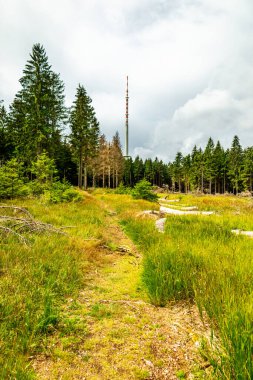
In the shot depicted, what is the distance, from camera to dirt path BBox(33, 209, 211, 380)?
2369 millimetres

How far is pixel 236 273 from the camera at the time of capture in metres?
3.57

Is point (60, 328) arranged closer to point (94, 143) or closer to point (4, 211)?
point (4, 211)

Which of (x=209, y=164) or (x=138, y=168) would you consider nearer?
(x=209, y=164)

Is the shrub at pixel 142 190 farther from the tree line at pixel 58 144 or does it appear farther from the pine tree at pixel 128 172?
the pine tree at pixel 128 172

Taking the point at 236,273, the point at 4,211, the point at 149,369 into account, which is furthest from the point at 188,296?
the point at 4,211

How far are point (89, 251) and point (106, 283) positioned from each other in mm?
1646

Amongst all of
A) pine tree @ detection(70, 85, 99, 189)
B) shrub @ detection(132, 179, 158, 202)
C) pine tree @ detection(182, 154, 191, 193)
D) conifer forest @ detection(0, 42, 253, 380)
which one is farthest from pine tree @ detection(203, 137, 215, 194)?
conifer forest @ detection(0, 42, 253, 380)

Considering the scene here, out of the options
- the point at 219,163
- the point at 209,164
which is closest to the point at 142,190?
the point at 209,164

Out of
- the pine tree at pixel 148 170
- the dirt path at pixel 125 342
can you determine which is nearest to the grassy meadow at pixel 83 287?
the dirt path at pixel 125 342

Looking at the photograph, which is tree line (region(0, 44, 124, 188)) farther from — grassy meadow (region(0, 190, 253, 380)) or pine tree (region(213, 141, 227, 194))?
pine tree (region(213, 141, 227, 194))

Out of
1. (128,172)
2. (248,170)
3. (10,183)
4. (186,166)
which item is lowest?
(10,183)

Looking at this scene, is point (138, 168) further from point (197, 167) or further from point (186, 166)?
point (197, 167)

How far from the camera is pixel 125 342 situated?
9.32 feet

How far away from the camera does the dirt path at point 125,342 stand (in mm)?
2369
